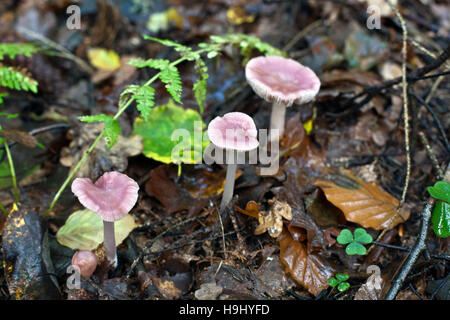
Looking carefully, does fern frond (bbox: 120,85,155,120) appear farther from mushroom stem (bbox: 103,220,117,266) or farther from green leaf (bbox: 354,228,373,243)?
green leaf (bbox: 354,228,373,243)

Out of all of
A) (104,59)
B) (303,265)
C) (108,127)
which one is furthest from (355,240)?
(104,59)

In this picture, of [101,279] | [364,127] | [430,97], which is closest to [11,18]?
[101,279]

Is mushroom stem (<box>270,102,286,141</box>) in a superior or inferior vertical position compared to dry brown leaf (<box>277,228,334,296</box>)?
superior

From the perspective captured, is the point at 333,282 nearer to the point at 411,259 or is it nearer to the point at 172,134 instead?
the point at 411,259

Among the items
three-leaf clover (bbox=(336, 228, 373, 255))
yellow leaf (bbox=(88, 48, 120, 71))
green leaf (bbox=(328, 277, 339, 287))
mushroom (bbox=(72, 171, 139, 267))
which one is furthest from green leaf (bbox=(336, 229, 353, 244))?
yellow leaf (bbox=(88, 48, 120, 71))

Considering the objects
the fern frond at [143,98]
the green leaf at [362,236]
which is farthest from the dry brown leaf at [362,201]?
the fern frond at [143,98]

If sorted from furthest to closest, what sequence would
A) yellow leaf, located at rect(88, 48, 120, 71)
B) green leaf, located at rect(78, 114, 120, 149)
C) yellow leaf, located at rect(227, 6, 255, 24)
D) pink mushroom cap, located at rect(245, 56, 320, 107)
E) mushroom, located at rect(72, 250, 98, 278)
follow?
yellow leaf, located at rect(227, 6, 255, 24) < yellow leaf, located at rect(88, 48, 120, 71) < pink mushroom cap, located at rect(245, 56, 320, 107) < green leaf, located at rect(78, 114, 120, 149) < mushroom, located at rect(72, 250, 98, 278)

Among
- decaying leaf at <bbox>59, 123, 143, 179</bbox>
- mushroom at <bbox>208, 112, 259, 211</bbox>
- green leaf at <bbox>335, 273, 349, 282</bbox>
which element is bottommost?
green leaf at <bbox>335, 273, 349, 282</bbox>
